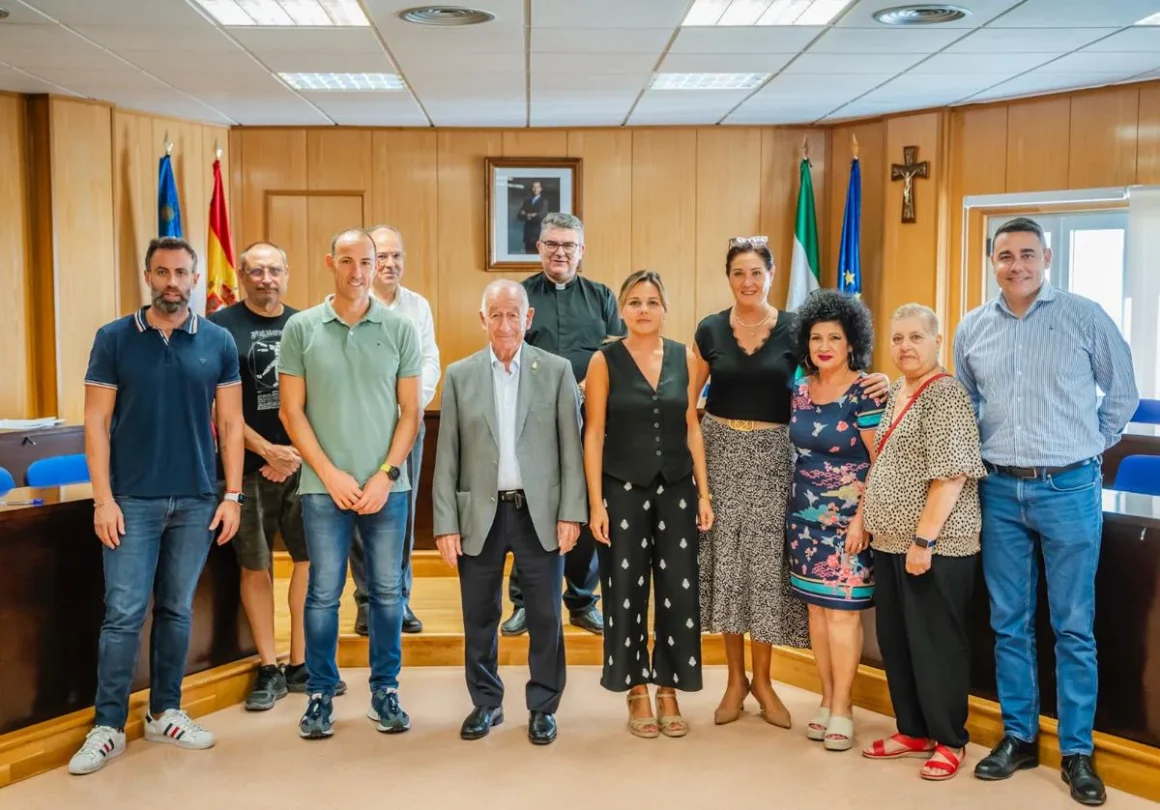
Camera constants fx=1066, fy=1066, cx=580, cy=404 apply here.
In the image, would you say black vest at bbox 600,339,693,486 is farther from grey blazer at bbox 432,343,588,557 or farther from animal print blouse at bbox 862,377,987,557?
animal print blouse at bbox 862,377,987,557

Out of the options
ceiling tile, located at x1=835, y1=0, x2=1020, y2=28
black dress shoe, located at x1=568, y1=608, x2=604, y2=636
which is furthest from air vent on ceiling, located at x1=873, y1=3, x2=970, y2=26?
black dress shoe, located at x1=568, y1=608, x2=604, y2=636

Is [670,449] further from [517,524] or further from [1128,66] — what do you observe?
[1128,66]

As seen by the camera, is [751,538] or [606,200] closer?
[751,538]

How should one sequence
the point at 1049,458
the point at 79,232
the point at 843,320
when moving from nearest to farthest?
1. the point at 1049,458
2. the point at 843,320
3. the point at 79,232

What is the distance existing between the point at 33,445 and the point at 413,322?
290 cm

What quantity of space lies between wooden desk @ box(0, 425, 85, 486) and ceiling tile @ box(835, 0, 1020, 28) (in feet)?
14.4

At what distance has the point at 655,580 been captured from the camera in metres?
3.56

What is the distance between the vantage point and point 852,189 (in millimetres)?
7070

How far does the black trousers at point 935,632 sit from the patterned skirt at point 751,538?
348 mm

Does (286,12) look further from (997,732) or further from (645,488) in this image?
(997,732)

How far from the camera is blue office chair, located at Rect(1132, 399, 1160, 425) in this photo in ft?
18.1

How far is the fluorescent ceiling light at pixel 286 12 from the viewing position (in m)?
4.42

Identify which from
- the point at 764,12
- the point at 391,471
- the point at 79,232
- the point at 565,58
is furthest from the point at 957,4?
the point at 79,232

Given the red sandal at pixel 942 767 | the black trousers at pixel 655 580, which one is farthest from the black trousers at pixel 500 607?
the red sandal at pixel 942 767
